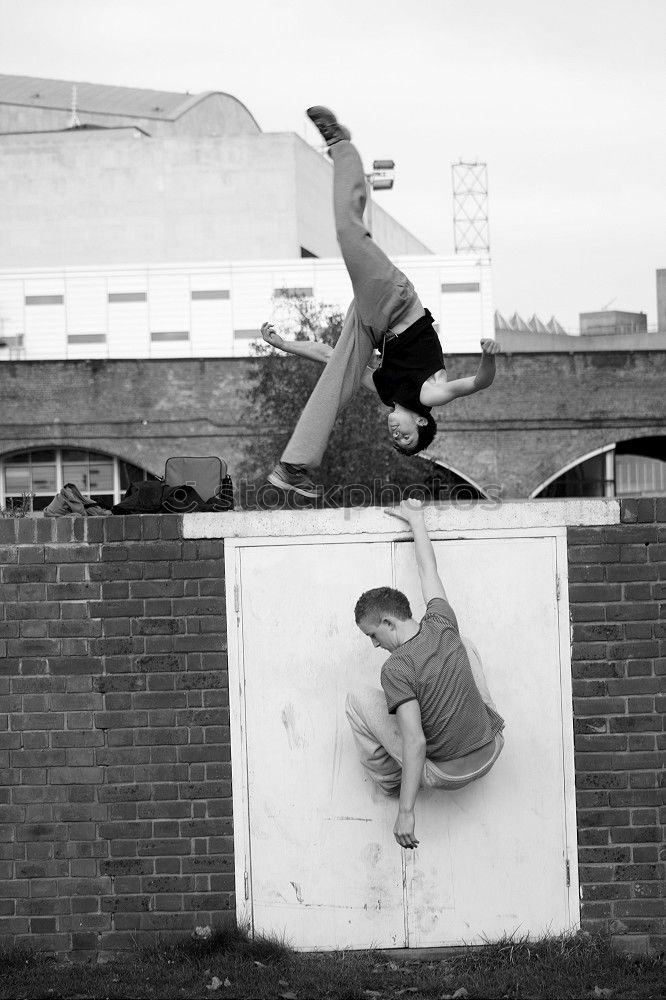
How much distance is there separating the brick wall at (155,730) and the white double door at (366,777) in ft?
0.37

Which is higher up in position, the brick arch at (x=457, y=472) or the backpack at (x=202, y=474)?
the brick arch at (x=457, y=472)

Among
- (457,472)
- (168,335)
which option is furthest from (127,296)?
(457,472)

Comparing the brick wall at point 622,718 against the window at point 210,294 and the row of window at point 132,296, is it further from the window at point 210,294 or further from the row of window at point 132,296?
the window at point 210,294

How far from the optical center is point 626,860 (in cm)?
695

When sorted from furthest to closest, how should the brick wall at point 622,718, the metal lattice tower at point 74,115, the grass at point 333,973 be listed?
the metal lattice tower at point 74,115 < the brick wall at point 622,718 < the grass at point 333,973

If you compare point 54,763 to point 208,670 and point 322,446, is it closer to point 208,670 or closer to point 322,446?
point 208,670

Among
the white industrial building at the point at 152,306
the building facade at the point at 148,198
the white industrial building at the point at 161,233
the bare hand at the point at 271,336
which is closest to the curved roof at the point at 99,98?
the white industrial building at the point at 161,233

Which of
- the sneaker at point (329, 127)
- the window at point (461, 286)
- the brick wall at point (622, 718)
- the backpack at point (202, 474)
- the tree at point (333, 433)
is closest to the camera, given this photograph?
the sneaker at point (329, 127)

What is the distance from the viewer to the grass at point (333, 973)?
632cm

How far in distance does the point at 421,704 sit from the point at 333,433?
65.5 feet

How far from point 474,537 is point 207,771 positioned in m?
1.78

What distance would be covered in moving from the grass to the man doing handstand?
2263mm

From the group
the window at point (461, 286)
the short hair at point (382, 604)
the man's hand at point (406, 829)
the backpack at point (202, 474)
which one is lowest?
the man's hand at point (406, 829)

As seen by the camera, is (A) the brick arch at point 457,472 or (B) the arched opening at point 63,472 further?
(B) the arched opening at point 63,472
